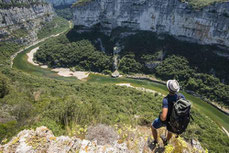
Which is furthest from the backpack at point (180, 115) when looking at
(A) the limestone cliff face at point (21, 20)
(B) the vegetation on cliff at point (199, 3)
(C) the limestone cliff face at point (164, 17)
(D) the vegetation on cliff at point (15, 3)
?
(D) the vegetation on cliff at point (15, 3)

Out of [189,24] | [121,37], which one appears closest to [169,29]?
[189,24]

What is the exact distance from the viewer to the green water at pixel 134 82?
96.2 ft

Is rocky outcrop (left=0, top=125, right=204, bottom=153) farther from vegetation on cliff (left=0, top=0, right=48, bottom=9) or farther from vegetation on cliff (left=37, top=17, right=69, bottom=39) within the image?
vegetation on cliff (left=37, top=17, right=69, bottom=39)

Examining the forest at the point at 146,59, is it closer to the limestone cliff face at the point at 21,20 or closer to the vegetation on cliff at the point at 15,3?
the limestone cliff face at the point at 21,20

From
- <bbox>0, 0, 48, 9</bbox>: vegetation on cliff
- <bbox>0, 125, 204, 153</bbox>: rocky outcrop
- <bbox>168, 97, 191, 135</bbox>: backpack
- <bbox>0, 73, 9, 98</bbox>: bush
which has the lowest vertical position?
<bbox>0, 73, 9, 98</bbox>: bush

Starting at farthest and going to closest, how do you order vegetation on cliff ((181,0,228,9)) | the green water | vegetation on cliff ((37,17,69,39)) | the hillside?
vegetation on cliff ((37,17,69,39))
vegetation on cliff ((181,0,228,9))
the green water
the hillside

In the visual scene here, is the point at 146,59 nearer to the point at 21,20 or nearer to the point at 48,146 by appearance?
the point at 48,146

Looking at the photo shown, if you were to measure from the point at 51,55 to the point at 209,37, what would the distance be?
48.9m

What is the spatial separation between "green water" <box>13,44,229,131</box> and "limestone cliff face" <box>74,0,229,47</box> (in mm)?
16917

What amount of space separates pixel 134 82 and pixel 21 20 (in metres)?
58.1

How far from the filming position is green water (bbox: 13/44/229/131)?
29.3 metres

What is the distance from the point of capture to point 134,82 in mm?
41500

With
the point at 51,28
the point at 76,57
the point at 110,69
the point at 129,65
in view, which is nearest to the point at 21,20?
the point at 51,28

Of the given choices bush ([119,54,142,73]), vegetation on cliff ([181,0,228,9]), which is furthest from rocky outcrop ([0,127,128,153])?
vegetation on cliff ([181,0,228,9])
